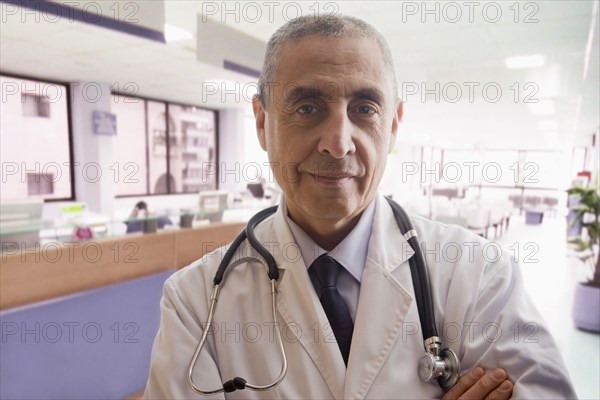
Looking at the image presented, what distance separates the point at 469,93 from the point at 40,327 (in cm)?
571

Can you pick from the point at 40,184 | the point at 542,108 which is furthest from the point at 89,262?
the point at 542,108

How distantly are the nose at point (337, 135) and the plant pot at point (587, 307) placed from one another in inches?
166

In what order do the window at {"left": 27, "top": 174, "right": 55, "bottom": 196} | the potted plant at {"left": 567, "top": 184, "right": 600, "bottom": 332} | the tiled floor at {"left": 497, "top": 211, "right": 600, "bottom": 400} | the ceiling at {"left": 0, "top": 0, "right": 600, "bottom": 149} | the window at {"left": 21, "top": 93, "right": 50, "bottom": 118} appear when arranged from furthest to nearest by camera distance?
1. the window at {"left": 27, "top": 174, "right": 55, "bottom": 196}
2. the window at {"left": 21, "top": 93, "right": 50, "bottom": 118}
3. the potted plant at {"left": 567, "top": 184, "right": 600, "bottom": 332}
4. the ceiling at {"left": 0, "top": 0, "right": 600, "bottom": 149}
5. the tiled floor at {"left": 497, "top": 211, "right": 600, "bottom": 400}

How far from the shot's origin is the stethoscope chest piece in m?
0.89

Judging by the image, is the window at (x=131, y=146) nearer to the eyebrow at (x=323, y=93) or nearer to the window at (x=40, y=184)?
the window at (x=40, y=184)

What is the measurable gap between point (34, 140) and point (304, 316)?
743 centimetres

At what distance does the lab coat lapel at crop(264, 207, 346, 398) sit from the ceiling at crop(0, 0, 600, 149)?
54.0 inches

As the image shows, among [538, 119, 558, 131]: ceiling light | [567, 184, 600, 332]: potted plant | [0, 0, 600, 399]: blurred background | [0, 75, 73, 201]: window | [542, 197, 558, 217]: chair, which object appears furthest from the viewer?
[542, 197, 558, 217]: chair

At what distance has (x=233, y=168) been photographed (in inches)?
391

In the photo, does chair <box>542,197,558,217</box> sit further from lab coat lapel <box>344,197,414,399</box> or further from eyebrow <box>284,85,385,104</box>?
eyebrow <box>284,85,385,104</box>

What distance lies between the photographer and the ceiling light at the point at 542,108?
6.85 meters

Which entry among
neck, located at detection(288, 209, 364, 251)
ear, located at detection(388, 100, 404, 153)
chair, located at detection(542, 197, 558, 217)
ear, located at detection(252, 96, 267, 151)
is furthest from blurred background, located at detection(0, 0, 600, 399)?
chair, located at detection(542, 197, 558, 217)

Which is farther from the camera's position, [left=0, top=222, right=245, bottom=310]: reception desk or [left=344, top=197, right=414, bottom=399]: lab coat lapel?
[left=0, top=222, right=245, bottom=310]: reception desk

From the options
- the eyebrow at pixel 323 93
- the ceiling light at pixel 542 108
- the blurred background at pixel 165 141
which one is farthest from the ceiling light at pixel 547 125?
the eyebrow at pixel 323 93
